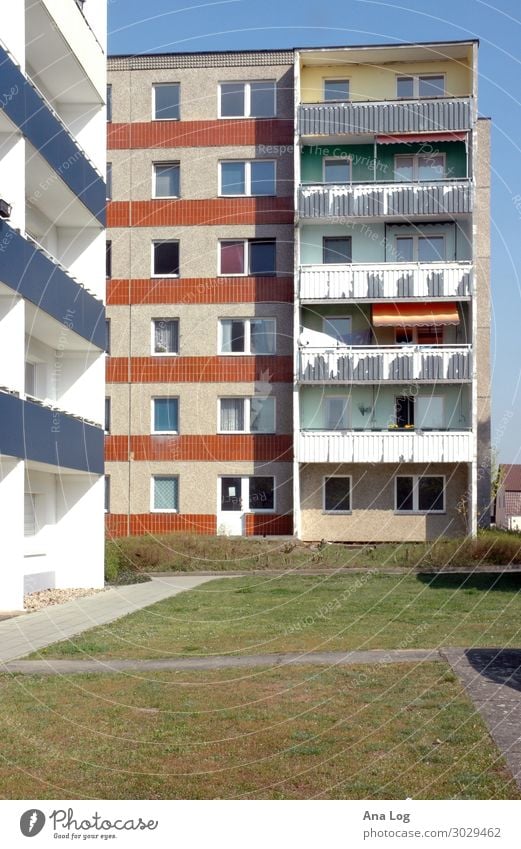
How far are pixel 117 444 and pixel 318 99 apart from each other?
15.2 meters

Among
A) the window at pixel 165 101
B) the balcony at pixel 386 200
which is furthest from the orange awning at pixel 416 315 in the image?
the window at pixel 165 101

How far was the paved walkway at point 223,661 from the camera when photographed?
12836 millimetres

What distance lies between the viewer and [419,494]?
43.4 meters

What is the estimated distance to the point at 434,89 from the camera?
43844 mm

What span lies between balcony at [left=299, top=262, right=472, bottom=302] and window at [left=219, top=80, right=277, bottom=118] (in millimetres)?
6815

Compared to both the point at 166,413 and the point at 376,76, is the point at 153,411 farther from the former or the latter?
the point at 376,76

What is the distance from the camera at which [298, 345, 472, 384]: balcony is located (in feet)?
135

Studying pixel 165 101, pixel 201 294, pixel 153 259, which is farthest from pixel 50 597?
pixel 165 101

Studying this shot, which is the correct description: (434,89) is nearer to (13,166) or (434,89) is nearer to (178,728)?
(13,166)

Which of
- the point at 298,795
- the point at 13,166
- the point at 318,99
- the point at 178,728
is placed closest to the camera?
the point at 298,795

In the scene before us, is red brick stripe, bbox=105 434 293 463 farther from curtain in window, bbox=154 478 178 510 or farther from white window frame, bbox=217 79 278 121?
white window frame, bbox=217 79 278 121

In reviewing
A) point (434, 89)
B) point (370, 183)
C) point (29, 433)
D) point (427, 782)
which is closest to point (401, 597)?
point (29, 433)

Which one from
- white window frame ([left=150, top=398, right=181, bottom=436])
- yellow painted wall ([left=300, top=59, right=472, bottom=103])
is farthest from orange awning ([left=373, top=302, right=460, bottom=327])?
white window frame ([left=150, top=398, right=181, bottom=436])

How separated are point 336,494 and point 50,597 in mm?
19957
